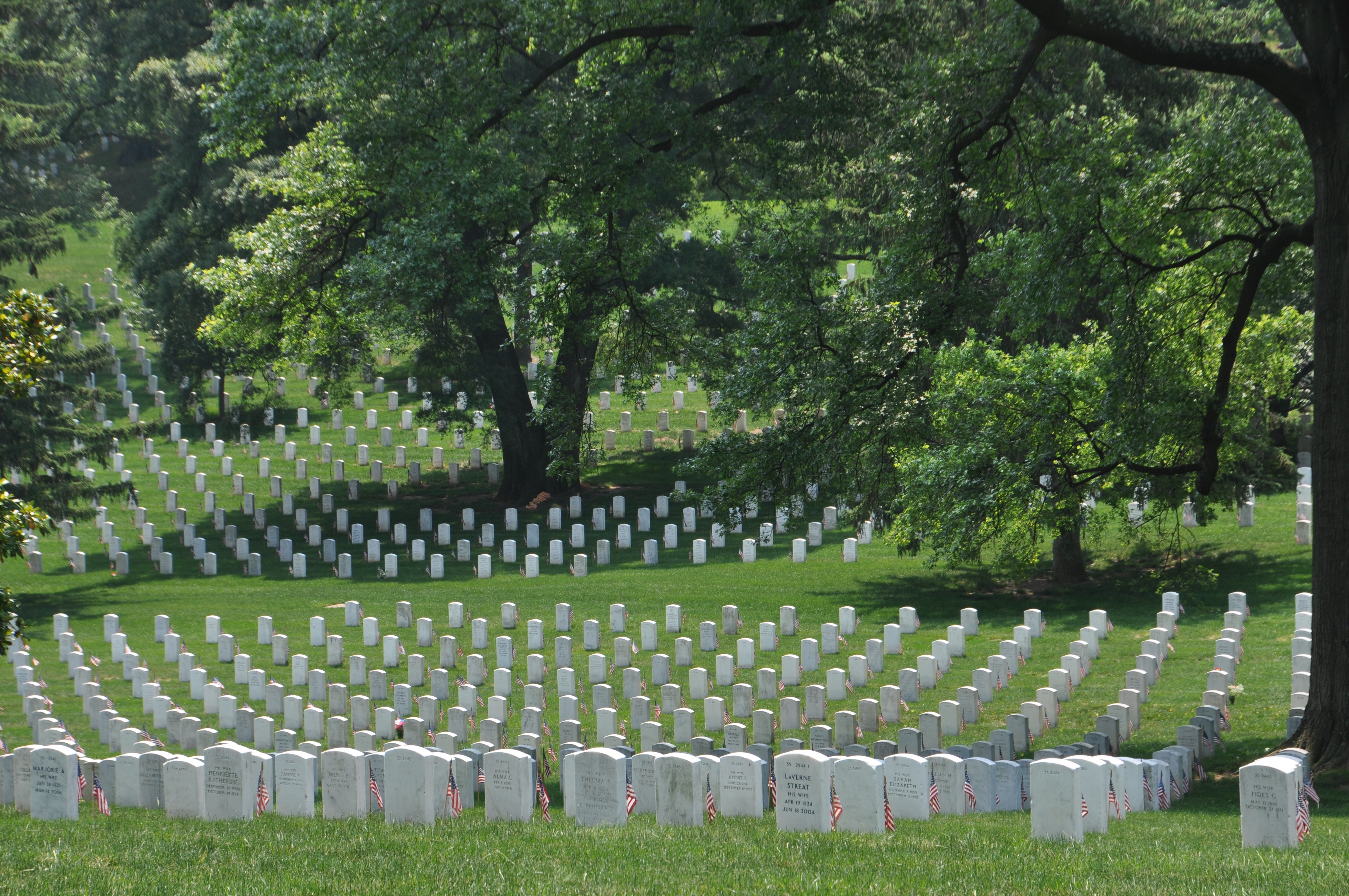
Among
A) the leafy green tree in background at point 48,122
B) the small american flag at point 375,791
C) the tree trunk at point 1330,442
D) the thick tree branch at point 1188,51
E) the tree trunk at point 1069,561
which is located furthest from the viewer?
the leafy green tree in background at point 48,122

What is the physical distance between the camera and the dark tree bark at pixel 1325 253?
11250mm

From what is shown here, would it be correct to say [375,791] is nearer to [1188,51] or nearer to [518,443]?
[1188,51]

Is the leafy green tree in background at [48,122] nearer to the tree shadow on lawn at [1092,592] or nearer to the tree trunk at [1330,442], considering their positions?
the tree shadow on lawn at [1092,592]

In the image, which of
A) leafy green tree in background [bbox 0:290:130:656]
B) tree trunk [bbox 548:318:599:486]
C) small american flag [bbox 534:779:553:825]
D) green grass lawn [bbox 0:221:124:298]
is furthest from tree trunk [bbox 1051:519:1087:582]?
green grass lawn [bbox 0:221:124:298]

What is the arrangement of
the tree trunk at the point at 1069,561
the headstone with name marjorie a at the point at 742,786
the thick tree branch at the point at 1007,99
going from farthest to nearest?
the tree trunk at the point at 1069,561, the thick tree branch at the point at 1007,99, the headstone with name marjorie a at the point at 742,786

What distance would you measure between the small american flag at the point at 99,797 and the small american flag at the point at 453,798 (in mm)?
3302

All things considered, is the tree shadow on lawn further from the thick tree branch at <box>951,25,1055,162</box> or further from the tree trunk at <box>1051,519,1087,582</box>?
the thick tree branch at <box>951,25,1055,162</box>

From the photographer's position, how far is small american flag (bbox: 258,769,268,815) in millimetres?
10508

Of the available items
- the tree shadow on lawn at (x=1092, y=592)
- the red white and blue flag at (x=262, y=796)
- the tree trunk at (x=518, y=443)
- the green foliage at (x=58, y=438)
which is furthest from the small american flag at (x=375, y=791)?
the tree trunk at (x=518, y=443)

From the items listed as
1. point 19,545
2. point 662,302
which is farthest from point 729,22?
point 19,545

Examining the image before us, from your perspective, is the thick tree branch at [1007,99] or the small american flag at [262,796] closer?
the small american flag at [262,796]

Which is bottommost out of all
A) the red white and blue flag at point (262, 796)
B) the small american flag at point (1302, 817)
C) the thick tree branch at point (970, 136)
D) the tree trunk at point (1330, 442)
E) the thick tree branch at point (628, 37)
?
the red white and blue flag at point (262, 796)

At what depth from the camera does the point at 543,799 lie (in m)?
11.0

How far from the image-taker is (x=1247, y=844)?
8078 millimetres
